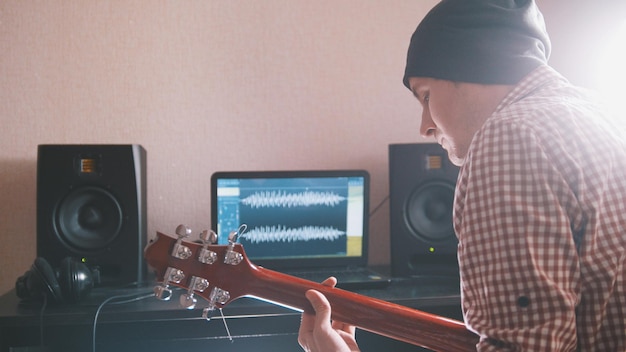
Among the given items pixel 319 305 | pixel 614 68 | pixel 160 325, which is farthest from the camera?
pixel 614 68

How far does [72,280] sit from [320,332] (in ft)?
2.55

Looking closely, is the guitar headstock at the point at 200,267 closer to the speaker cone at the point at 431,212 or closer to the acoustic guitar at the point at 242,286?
the acoustic guitar at the point at 242,286

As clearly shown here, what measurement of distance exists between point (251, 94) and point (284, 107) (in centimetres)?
12

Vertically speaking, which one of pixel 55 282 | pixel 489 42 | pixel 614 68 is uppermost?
pixel 614 68

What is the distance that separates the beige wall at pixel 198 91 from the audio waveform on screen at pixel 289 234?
0.90ft

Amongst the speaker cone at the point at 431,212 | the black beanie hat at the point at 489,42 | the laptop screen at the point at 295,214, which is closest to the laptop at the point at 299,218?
the laptop screen at the point at 295,214

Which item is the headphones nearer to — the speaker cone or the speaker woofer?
the speaker woofer

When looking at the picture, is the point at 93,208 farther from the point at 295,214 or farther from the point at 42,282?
the point at 295,214

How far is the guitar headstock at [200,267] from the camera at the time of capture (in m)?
1.06

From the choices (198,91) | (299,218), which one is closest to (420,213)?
(299,218)

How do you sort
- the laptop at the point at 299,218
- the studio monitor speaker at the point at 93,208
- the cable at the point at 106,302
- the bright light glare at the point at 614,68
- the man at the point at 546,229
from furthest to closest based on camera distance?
the bright light glare at the point at 614,68 < the laptop at the point at 299,218 < the studio monitor speaker at the point at 93,208 < the cable at the point at 106,302 < the man at the point at 546,229

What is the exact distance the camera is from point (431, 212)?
188 cm

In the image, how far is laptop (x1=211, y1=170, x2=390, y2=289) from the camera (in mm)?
1792

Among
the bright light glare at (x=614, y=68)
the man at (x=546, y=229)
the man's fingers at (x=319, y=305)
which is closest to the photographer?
the man at (x=546, y=229)
